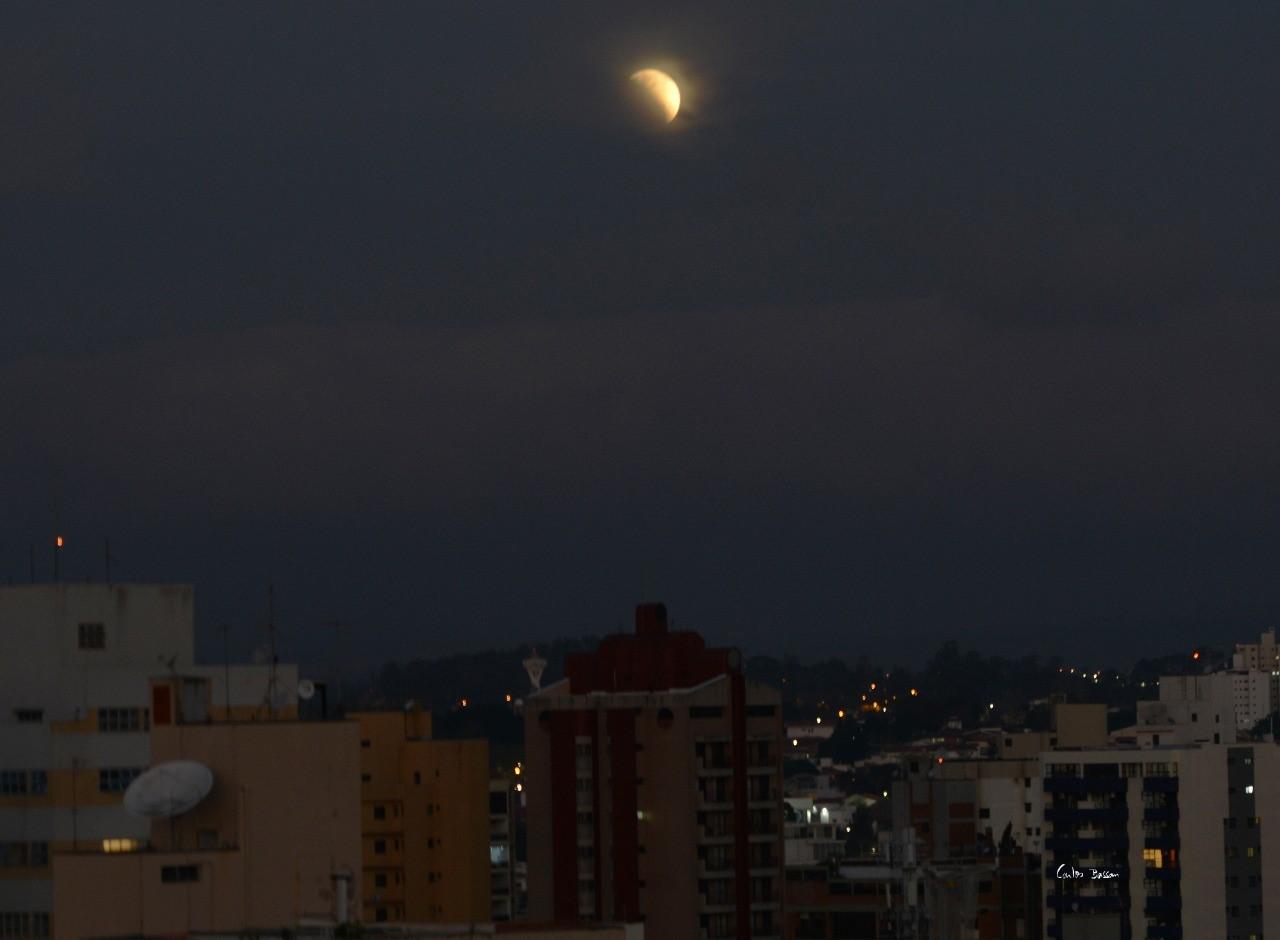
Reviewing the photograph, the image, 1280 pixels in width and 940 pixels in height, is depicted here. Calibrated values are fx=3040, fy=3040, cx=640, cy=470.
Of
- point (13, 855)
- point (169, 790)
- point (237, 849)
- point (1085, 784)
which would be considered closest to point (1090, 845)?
point (1085, 784)

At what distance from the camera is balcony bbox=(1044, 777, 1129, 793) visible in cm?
11688

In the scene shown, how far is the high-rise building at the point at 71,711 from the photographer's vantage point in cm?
5550

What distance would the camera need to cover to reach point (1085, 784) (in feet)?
387

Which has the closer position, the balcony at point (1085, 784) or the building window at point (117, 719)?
the building window at point (117, 719)

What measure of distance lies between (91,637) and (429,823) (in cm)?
3353

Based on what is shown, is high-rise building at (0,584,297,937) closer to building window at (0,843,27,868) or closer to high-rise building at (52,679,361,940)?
building window at (0,843,27,868)

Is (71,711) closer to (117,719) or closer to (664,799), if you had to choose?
(117,719)

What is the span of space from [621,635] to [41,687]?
4449cm

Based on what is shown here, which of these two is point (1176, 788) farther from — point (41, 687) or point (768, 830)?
point (41, 687)

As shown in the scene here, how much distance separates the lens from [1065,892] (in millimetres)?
114625

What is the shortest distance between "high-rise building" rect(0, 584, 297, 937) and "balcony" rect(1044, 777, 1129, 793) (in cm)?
6424

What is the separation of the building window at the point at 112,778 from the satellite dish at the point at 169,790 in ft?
51.3

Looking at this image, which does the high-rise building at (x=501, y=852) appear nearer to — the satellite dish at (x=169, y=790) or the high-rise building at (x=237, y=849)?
the high-rise building at (x=237, y=849)

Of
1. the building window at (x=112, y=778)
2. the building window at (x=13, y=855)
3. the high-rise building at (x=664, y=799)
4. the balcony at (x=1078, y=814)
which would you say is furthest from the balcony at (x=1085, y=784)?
the building window at (x=13, y=855)
